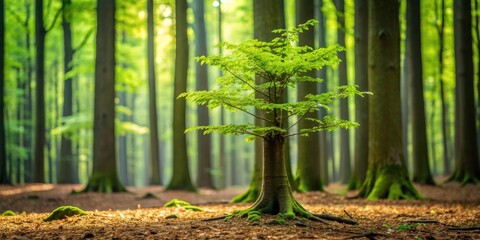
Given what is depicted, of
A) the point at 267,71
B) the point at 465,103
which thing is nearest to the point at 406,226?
the point at 267,71

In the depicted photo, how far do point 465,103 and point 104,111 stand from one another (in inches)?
499

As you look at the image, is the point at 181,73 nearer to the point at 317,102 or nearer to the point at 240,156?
the point at 317,102

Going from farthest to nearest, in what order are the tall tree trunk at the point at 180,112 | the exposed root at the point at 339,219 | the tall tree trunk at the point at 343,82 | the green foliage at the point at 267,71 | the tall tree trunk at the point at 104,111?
the tall tree trunk at the point at 343,82
the tall tree trunk at the point at 180,112
the tall tree trunk at the point at 104,111
the exposed root at the point at 339,219
the green foliage at the point at 267,71

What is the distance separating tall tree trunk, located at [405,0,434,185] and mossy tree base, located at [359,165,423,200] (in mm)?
5406

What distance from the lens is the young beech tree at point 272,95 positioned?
21.5 feet

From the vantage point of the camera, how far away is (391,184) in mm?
11477

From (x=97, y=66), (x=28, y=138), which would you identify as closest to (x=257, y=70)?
(x=97, y=66)

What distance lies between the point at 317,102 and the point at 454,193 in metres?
9.01

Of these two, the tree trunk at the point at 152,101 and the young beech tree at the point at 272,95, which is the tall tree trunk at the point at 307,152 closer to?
the young beech tree at the point at 272,95

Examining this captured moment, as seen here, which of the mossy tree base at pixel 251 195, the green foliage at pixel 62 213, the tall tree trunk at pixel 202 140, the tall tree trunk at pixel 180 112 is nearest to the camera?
the green foliage at pixel 62 213

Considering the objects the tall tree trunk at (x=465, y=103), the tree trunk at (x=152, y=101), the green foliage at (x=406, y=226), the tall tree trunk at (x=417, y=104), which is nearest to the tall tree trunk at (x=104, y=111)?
the tree trunk at (x=152, y=101)

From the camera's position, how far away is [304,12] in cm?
1435

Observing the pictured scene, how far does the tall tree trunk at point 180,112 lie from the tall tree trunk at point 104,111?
87.9 inches

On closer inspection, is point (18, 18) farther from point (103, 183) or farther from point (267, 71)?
point (267, 71)
